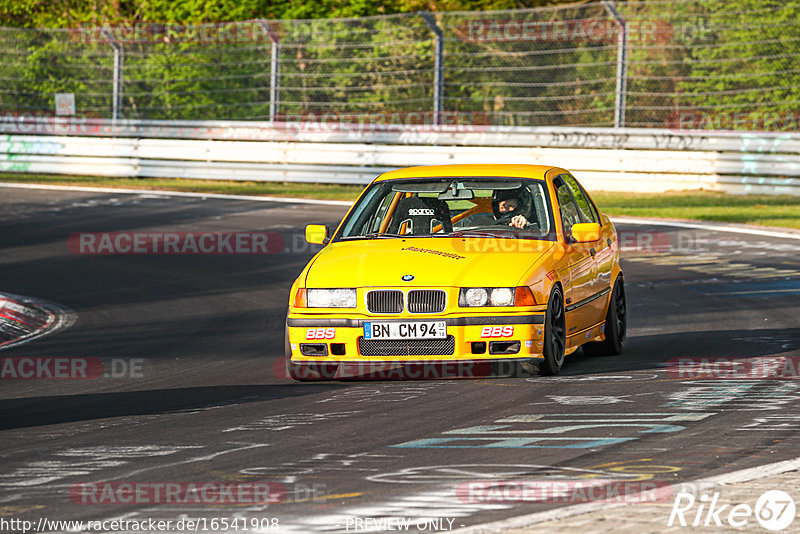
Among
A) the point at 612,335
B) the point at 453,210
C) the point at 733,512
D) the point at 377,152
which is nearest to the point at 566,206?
the point at 453,210

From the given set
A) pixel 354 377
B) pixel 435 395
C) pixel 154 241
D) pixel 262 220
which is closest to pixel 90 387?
pixel 354 377

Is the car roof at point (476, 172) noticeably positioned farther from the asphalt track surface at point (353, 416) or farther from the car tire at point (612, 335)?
the asphalt track surface at point (353, 416)

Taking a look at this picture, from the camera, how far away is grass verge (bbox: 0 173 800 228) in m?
21.8

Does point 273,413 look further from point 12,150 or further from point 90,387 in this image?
point 12,150

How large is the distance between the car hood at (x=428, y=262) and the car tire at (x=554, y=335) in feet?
1.01

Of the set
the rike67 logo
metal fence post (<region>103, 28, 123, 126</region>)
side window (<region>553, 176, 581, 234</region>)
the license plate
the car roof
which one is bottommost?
the rike67 logo

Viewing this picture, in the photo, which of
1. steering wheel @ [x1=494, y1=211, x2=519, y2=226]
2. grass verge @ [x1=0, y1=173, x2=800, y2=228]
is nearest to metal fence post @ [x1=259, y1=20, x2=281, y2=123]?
grass verge @ [x1=0, y1=173, x2=800, y2=228]

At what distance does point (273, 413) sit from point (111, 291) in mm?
7307

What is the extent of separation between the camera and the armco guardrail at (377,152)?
24.0 meters

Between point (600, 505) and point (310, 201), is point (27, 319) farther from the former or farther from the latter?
point (310, 201)

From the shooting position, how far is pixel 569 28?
1035 inches

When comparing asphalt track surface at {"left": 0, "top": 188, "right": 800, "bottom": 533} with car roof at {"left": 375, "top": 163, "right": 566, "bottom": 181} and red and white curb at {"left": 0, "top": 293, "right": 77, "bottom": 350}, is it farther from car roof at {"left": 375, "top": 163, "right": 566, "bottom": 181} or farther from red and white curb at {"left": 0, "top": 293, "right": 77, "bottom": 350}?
car roof at {"left": 375, "top": 163, "right": 566, "bottom": 181}

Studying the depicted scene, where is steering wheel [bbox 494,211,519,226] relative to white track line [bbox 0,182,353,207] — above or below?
above

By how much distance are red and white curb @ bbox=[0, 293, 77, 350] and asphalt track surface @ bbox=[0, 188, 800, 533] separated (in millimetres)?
188
